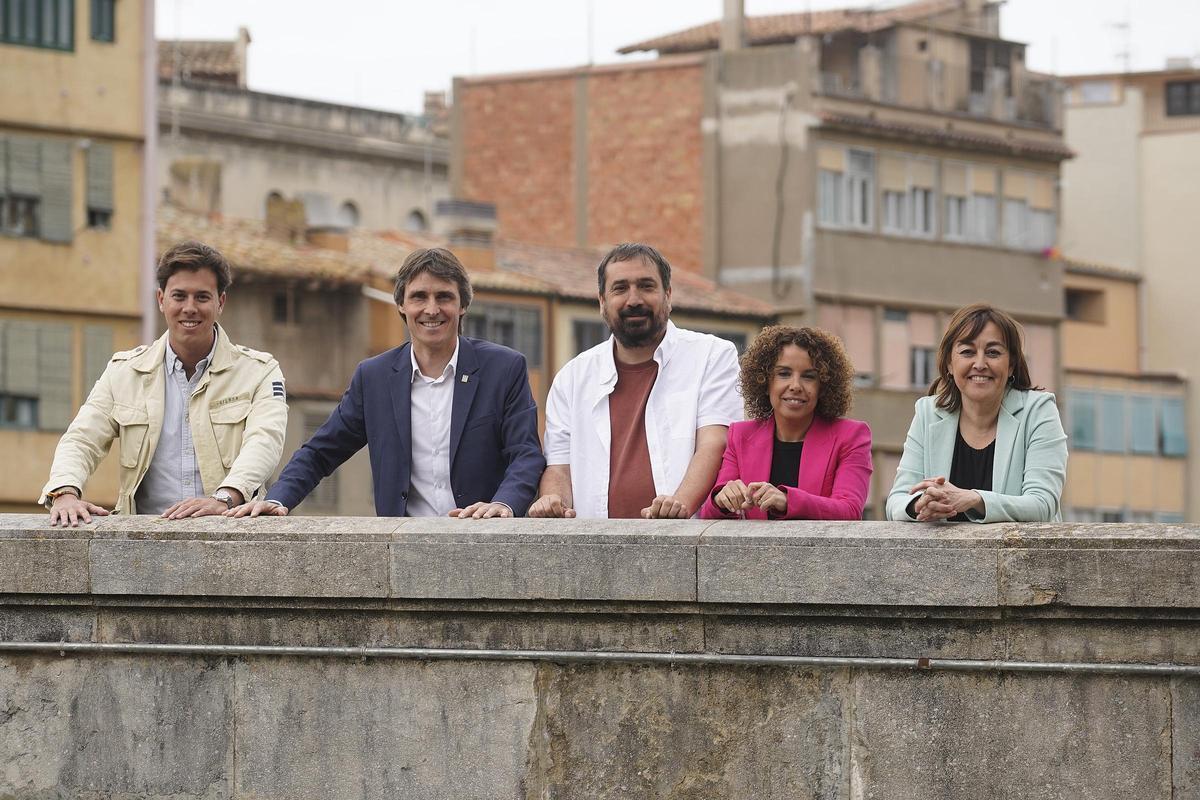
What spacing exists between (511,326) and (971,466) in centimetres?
3559

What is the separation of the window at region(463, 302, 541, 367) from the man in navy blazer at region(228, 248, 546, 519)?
33948 mm

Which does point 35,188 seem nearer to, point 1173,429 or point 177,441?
point 177,441

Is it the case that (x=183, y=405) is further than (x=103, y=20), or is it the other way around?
(x=103, y=20)

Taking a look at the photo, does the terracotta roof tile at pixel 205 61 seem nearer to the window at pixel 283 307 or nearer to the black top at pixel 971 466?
the window at pixel 283 307

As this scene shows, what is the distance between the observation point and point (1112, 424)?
56.2 meters

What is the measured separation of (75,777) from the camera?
7.66 meters

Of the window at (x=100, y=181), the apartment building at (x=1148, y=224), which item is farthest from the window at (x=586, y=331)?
the apartment building at (x=1148, y=224)

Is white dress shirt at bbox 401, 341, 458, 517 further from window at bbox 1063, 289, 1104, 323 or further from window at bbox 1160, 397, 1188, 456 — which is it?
window at bbox 1160, 397, 1188, 456

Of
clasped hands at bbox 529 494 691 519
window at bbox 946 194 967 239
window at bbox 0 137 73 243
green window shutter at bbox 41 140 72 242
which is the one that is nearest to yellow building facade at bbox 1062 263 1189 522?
window at bbox 946 194 967 239

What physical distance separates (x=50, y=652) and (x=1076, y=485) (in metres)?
50.0

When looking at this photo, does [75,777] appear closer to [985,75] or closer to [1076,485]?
[985,75]

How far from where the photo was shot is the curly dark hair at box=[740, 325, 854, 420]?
8.00m

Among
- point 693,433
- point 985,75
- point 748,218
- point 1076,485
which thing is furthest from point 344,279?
point 693,433

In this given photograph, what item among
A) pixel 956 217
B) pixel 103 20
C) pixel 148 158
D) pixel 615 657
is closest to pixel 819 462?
pixel 615 657
